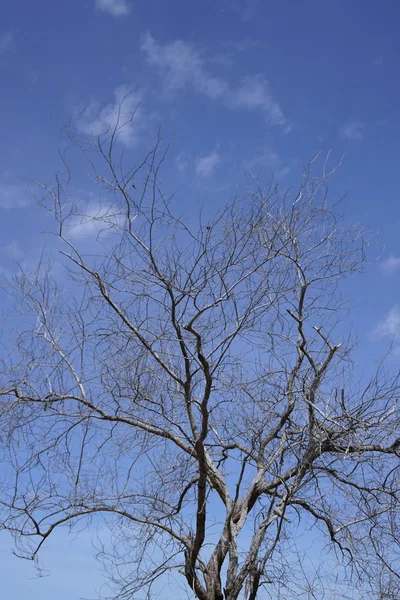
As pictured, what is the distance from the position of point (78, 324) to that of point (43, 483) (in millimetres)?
1778

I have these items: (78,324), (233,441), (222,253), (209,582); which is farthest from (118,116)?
(209,582)

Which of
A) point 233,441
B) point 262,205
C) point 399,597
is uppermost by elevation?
point 262,205

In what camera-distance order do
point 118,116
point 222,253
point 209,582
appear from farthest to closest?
point 209,582, point 222,253, point 118,116

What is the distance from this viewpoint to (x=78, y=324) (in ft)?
22.2

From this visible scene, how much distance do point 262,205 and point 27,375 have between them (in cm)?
307

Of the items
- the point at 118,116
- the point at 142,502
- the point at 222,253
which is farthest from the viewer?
the point at 142,502

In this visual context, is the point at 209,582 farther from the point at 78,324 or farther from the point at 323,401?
the point at 78,324

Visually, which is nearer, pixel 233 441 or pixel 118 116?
pixel 118 116

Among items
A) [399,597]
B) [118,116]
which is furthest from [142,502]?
[118,116]

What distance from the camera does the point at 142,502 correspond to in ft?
23.6

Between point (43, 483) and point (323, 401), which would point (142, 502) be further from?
point (323, 401)

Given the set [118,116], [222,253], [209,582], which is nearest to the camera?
[118,116]

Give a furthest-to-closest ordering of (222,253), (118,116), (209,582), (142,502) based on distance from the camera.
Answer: (142,502), (209,582), (222,253), (118,116)

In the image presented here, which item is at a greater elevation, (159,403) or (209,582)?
(159,403)
